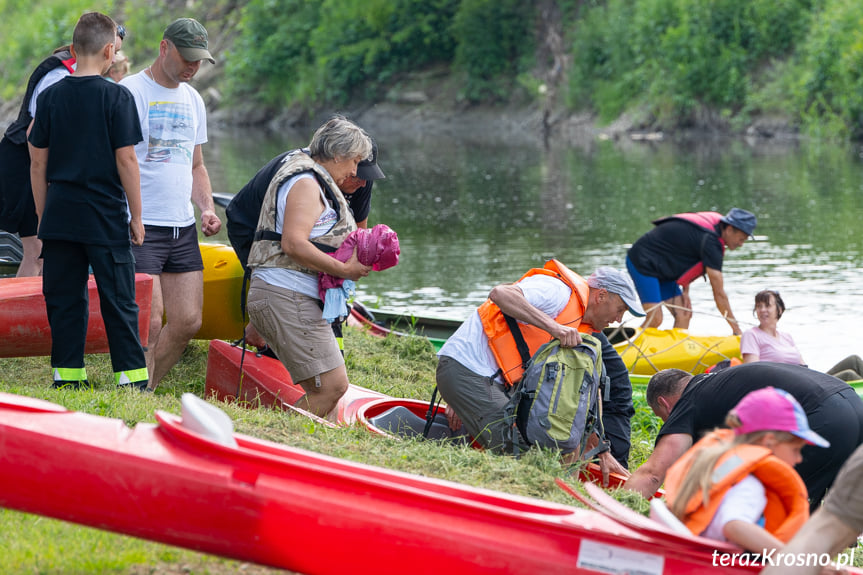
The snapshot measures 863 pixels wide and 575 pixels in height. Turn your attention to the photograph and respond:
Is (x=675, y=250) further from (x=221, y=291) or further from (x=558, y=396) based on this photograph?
(x=558, y=396)

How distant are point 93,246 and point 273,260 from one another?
90cm

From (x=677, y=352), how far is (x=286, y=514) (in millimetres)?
5688

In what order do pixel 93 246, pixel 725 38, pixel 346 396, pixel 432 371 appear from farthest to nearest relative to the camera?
pixel 725 38, pixel 432 371, pixel 346 396, pixel 93 246

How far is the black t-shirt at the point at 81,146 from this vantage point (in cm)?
506

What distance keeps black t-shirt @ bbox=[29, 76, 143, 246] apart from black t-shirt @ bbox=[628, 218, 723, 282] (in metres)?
5.56

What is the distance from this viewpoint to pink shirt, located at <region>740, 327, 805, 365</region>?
7.62m

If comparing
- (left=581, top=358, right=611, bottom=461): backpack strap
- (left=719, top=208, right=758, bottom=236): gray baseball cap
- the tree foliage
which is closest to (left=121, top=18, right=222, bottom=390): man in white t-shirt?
(left=581, top=358, right=611, bottom=461): backpack strap

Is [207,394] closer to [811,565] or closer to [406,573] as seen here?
[406,573]

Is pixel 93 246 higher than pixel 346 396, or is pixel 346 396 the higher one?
pixel 93 246

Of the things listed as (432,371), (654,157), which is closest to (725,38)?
(654,157)

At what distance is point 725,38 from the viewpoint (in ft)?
140

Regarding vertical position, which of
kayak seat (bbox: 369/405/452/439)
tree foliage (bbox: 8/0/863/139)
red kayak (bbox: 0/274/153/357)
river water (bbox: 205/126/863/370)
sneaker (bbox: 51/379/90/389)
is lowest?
river water (bbox: 205/126/863/370)

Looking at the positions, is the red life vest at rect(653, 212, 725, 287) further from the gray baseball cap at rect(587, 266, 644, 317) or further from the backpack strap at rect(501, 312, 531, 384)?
the backpack strap at rect(501, 312, 531, 384)

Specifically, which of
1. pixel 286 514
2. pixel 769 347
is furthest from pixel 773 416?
pixel 769 347
